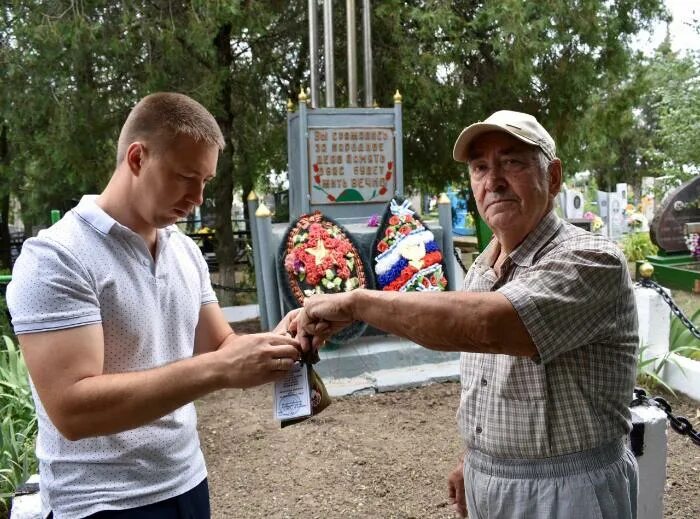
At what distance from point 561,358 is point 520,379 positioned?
0.38 feet

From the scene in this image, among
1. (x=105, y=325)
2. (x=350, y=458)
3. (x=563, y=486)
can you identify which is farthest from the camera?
(x=350, y=458)

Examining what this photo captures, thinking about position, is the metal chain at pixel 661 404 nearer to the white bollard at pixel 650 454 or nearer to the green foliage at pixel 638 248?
the white bollard at pixel 650 454

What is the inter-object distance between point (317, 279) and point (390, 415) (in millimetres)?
1370

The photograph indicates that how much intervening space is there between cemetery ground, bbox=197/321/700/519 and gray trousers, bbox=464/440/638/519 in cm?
180

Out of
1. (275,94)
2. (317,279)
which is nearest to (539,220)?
(317,279)

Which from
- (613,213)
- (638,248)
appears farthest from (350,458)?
(613,213)

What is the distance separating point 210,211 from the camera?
891 centimetres

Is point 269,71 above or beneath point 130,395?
above

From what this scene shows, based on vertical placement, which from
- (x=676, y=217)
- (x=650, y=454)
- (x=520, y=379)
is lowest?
(x=650, y=454)

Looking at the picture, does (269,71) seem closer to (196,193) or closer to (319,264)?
(319,264)

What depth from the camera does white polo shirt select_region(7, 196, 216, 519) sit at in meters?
1.33

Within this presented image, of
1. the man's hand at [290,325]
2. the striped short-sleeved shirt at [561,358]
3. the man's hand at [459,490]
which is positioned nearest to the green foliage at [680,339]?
the man's hand at [459,490]

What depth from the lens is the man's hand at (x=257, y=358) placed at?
141 centimetres

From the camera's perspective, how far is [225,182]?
26.9ft
